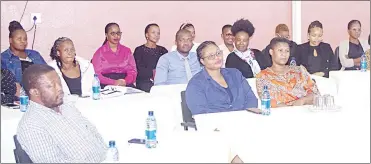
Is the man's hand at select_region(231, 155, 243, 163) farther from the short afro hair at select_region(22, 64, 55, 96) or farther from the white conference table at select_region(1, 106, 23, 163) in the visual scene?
the white conference table at select_region(1, 106, 23, 163)

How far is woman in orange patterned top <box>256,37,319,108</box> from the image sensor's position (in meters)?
3.92

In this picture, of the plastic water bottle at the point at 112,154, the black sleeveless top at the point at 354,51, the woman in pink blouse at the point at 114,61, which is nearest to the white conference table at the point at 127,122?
the plastic water bottle at the point at 112,154

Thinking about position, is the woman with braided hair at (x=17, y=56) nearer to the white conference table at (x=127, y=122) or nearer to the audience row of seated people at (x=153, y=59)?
the audience row of seated people at (x=153, y=59)

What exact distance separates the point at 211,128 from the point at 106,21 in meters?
3.59

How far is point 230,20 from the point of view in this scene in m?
6.95

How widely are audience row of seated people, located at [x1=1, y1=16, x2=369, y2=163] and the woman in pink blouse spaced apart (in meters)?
0.01

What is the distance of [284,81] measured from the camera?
157 inches

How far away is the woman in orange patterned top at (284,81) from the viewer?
12.9 ft

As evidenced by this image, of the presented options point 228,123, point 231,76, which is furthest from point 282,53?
point 228,123

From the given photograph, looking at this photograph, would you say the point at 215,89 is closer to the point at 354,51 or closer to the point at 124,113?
the point at 124,113

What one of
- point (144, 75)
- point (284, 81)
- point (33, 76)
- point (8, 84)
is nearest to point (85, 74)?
point (8, 84)

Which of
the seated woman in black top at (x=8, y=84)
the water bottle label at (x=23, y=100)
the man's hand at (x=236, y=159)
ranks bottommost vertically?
the man's hand at (x=236, y=159)

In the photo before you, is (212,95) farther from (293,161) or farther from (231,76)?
(293,161)

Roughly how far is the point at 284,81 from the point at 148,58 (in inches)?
83.3
